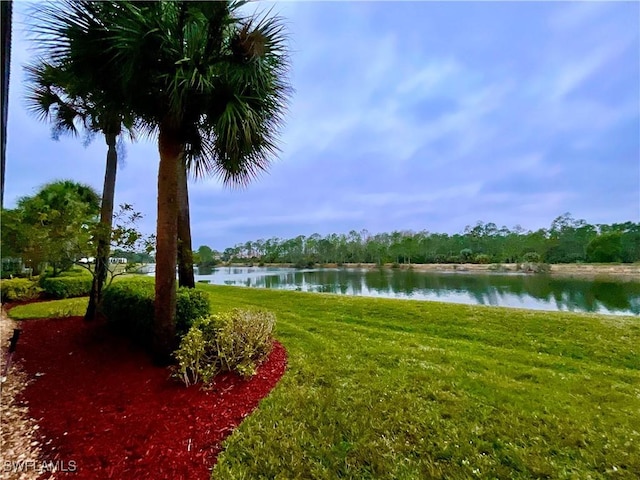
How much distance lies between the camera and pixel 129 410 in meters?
2.81

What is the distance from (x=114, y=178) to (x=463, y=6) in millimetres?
7011

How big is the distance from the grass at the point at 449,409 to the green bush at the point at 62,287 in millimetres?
8711

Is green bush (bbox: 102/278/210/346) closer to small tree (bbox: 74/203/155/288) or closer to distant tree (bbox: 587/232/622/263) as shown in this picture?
small tree (bbox: 74/203/155/288)

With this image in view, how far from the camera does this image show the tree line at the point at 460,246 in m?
30.1

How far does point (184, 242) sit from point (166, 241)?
1.35 meters

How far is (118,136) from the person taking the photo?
20.9 feet

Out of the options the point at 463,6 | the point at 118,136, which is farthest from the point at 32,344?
the point at 463,6

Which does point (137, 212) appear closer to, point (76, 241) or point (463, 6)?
point (76, 241)

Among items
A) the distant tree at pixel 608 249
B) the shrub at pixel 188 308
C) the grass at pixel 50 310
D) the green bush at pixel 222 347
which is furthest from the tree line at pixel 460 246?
the shrub at pixel 188 308

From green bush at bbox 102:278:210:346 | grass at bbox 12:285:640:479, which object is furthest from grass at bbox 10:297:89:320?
grass at bbox 12:285:640:479

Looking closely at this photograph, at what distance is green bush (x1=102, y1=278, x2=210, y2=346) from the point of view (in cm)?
415

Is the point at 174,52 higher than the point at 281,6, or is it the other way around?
the point at 281,6

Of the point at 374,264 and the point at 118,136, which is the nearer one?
the point at 118,136

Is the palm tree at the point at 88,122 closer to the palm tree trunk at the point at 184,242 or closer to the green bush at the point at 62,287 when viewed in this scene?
the palm tree trunk at the point at 184,242
